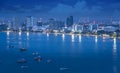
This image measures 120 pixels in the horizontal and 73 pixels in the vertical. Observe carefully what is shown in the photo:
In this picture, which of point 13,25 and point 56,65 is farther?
point 13,25

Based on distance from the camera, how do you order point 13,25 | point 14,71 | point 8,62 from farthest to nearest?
point 13,25 < point 8,62 < point 14,71

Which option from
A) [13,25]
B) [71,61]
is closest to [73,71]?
[71,61]

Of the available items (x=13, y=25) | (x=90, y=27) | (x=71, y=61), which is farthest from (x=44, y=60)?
(x=13, y=25)

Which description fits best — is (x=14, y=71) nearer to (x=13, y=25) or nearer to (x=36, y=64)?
(x=36, y=64)

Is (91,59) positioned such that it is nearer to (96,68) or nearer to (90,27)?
(96,68)

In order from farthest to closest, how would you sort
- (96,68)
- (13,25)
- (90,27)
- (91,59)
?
(13,25)
(90,27)
(91,59)
(96,68)

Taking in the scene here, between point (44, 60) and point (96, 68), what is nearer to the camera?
point (96, 68)

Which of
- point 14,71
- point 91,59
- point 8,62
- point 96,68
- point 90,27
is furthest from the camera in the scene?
point 90,27

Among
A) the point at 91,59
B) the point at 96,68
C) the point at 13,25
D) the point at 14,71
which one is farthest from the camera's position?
the point at 13,25

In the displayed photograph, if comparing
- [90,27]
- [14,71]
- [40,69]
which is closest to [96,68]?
[40,69]
